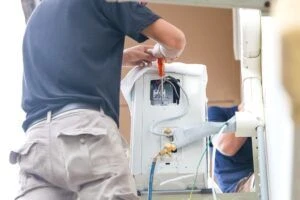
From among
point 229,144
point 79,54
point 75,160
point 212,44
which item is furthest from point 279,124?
point 212,44

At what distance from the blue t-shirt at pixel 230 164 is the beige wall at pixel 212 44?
2.84 feet

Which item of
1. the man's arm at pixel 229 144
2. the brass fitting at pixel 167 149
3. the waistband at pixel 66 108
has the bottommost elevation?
the man's arm at pixel 229 144

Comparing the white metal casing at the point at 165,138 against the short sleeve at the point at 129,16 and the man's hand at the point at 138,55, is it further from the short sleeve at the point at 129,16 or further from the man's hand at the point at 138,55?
the short sleeve at the point at 129,16

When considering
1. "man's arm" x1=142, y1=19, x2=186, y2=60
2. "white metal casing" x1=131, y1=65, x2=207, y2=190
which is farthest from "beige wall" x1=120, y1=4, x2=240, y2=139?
"man's arm" x1=142, y1=19, x2=186, y2=60

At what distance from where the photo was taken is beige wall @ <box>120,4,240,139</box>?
110 inches

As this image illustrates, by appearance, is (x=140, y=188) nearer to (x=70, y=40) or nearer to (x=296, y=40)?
(x=70, y=40)

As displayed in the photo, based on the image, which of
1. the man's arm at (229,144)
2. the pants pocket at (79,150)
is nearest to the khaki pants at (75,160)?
the pants pocket at (79,150)

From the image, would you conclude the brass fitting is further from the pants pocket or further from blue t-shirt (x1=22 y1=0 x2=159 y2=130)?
the pants pocket

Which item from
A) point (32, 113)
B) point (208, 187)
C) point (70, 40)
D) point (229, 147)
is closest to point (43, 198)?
point (32, 113)

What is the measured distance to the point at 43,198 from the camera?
1.15 metres

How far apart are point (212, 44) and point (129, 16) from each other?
1.67m

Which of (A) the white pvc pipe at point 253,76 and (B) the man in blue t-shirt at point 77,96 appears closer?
(B) the man in blue t-shirt at point 77,96

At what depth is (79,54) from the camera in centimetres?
124

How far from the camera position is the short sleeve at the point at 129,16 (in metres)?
1.22
